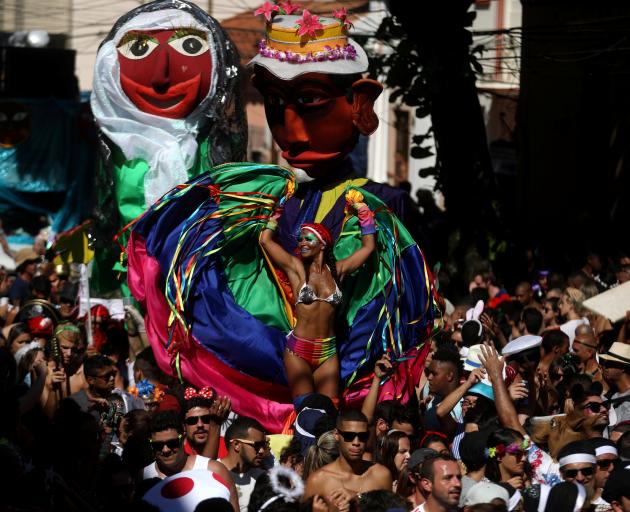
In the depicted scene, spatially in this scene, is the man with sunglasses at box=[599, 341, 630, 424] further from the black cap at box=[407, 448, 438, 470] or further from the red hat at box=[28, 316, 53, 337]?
the red hat at box=[28, 316, 53, 337]

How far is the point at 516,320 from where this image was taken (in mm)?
11133

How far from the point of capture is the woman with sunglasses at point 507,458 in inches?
271

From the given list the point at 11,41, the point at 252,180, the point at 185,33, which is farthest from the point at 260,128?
the point at 252,180

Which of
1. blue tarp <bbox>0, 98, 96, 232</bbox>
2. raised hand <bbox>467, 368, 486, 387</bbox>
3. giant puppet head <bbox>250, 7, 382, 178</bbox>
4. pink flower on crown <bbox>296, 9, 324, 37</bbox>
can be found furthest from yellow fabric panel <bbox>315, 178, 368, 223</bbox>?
blue tarp <bbox>0, 98, 96, 232</bbox>

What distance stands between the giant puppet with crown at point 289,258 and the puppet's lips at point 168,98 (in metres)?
2.10

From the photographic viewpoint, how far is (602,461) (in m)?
6.99

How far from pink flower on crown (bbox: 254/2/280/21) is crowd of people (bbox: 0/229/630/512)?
7.77 ft

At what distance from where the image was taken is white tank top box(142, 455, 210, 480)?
264 inches

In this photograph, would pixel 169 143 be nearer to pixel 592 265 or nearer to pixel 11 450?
pixel 592 265

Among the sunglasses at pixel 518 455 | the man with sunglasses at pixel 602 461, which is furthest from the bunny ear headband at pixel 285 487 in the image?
the man with sunglasses at pixel 602 461

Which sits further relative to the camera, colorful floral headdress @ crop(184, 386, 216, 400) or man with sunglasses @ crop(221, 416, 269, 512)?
colorful floral headdress @ crop(184, 386, 216, 400)

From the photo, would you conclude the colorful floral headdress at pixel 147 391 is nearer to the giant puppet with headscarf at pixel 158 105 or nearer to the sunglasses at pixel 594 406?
the giant puppet with headscarf at pixel 158 105

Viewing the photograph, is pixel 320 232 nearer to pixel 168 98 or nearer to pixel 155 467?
pixel 155 467

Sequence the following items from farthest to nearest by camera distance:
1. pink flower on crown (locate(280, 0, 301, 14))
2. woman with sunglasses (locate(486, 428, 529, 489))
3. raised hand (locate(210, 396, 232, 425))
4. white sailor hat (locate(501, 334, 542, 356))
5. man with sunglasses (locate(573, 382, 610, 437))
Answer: pink flower on crown (locate(280, 0, 301, 14)), white sailor hat (locate(501, 334, 542, 356)), raised hand (locate(210, 396, 232, 425)), man with sunglasses (locate(573, 382, 610, 437)), woman with sunglasses (locate(486, 428, 529, 489))
